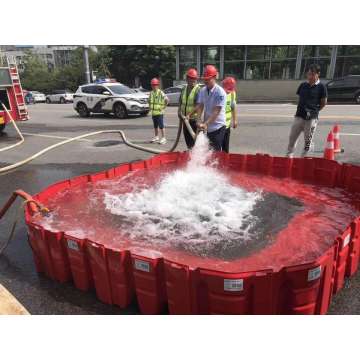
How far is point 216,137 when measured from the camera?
5.64 m

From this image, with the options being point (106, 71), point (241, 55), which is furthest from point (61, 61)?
point (241, 55)

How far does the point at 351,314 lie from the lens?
2.67 m

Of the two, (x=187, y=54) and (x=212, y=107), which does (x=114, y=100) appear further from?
(x=187, y=54)

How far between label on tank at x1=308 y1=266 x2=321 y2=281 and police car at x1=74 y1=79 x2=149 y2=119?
560 inches

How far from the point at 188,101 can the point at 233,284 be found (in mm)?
4725

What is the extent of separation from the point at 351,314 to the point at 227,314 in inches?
42.4

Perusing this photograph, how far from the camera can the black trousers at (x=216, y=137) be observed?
5.59 metres

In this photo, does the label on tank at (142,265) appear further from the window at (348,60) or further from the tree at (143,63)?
the tree at (143,63)

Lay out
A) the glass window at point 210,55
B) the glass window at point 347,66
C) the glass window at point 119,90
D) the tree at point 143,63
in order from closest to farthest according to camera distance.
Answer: the glass window at point 119,90
the glass window at point 347,66
the glass window at point 210,55
the tree at point 143,63

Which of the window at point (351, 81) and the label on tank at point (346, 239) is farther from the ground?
the label on tank at point (346, 239)

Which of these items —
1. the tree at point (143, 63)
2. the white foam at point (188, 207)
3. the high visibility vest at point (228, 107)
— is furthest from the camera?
the tree at point (143, 63)

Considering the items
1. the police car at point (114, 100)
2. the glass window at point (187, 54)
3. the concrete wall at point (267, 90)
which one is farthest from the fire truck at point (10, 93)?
the glass window at point (187, 54)

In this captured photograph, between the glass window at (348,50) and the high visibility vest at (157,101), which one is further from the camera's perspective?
the glass window at (348,50)

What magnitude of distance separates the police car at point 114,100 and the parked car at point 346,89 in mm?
12321
